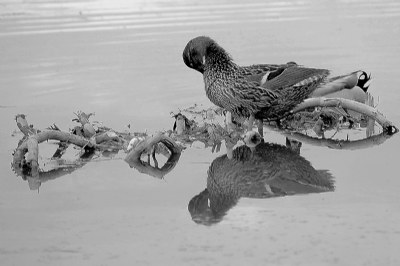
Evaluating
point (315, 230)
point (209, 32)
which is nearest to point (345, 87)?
point (315, 230)

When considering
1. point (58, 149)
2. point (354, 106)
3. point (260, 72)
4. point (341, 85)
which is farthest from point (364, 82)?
point (58, 149)

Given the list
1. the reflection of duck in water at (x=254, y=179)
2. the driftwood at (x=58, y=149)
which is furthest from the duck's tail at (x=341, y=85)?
the driftwood at (x=58, y=149)

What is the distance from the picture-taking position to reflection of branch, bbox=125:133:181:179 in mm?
9117

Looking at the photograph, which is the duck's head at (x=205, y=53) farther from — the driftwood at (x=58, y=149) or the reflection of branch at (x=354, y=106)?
the driftwood at (x=58, y=149)

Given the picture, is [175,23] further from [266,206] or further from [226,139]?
[266,206]

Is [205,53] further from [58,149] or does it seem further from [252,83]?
[58,149]

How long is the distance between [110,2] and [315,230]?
44.2 feet

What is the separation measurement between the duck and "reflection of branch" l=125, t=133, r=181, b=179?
0.93 meters

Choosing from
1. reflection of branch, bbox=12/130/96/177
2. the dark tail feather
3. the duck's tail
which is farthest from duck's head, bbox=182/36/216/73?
the dark tail feather

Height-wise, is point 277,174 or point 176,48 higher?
point 176,48

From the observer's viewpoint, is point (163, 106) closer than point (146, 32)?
Yes

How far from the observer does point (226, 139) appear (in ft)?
33.1

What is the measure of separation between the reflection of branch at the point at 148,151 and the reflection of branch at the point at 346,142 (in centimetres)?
151

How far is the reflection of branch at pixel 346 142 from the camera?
9977 mm
